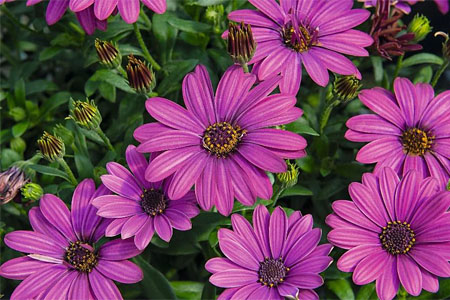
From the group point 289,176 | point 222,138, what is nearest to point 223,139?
point 222,138

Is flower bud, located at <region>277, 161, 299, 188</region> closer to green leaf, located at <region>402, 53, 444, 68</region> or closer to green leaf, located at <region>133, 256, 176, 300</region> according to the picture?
green leaf, located at <region>133, 256, 176, 300</region>

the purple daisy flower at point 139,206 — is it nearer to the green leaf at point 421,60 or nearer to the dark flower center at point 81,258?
the dark flower center at point 81,258

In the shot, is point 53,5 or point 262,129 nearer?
point 262,129

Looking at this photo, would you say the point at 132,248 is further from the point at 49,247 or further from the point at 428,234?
the point at 428,234

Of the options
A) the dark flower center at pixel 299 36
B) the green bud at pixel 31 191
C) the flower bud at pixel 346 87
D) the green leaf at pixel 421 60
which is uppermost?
the dark flower center at pixel 299 36

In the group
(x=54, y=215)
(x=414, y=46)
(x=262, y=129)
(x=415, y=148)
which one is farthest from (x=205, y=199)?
(x=414, y=46)

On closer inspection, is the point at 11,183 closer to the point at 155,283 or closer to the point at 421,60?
the point at 155,283

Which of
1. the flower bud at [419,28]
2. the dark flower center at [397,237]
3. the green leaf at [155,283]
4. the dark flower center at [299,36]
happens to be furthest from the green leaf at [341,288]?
the flower bud at [419,28]
